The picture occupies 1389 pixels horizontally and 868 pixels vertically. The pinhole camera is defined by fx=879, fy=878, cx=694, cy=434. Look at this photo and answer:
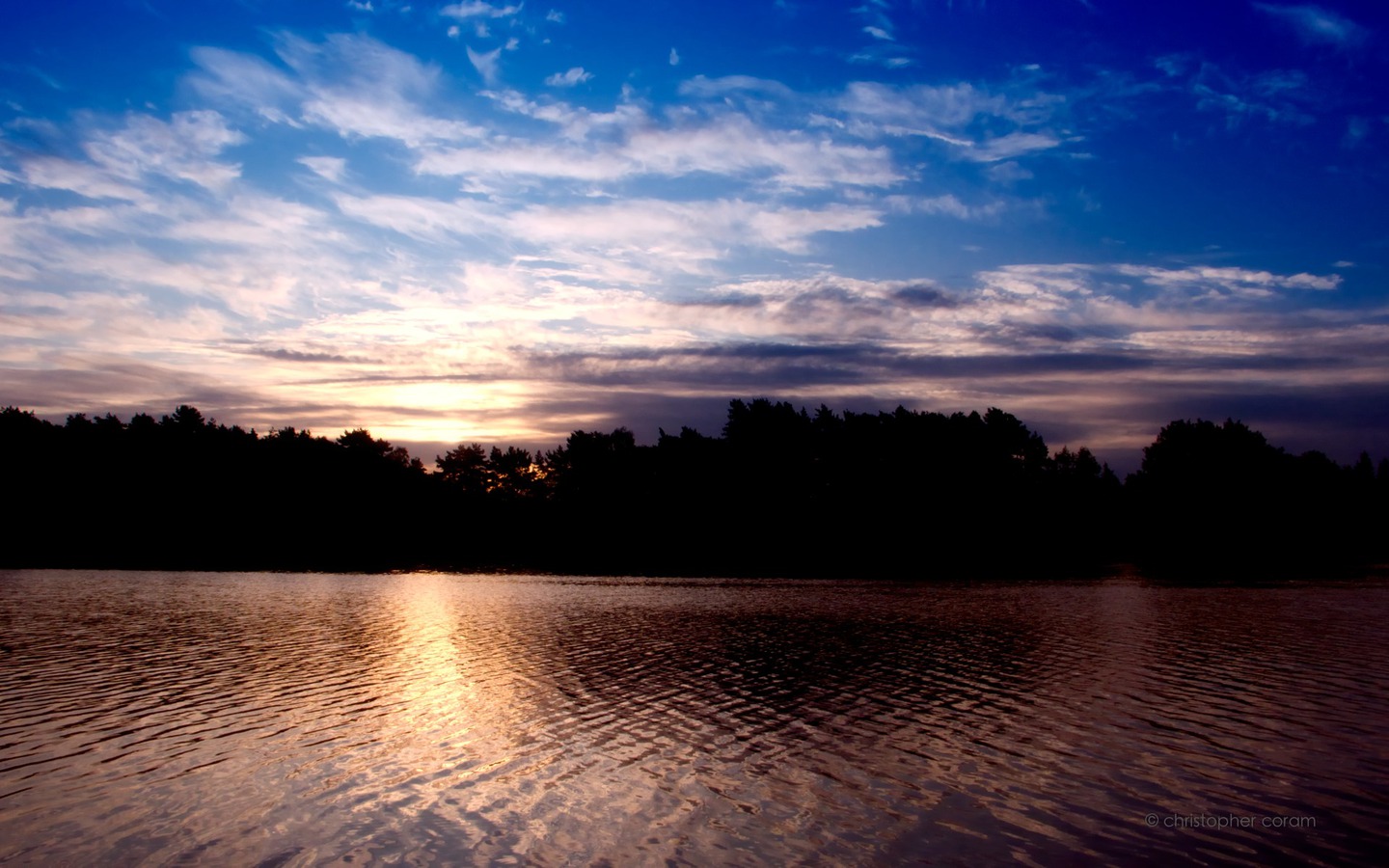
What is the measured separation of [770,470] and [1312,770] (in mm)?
132831

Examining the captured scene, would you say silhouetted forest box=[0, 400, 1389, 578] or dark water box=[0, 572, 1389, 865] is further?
silhouetted forest box=[0, 400, 1389, 578]

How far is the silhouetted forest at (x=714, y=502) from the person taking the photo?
13862cm

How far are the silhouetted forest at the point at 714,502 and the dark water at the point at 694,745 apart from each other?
89235 millimetres

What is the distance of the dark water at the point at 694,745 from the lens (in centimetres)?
1420

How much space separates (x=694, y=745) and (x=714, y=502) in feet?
432

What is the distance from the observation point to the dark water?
14.2 meters

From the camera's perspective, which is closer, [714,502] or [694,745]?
[694,745]

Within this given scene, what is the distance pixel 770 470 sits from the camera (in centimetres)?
15050

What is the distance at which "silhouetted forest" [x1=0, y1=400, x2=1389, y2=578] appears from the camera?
138625mm

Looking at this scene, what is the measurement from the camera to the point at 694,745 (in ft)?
67.1

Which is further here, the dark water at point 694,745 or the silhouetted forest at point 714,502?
the silhouetted forest at point 714,502

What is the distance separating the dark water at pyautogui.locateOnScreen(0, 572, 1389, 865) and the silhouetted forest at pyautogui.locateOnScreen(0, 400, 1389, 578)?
8924 centimetres

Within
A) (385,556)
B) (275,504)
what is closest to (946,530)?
(385,556)

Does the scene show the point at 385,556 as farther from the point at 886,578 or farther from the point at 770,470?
the point at 886,578
